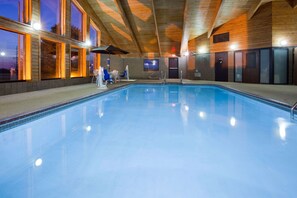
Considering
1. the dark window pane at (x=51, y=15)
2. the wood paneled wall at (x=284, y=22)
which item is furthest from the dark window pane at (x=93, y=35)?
the wood paneled wall at (x=284, y=22)

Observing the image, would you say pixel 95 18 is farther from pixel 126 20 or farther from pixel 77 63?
pixel 77 63

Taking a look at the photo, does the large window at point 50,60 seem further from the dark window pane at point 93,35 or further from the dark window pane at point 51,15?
the dark window pane at point 93,35

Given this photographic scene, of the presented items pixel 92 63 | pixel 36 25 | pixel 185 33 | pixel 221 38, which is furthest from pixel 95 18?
pixel 221 38

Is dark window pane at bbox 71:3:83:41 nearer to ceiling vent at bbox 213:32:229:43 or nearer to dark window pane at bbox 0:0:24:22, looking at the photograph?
dark window pane at bbox 0:0:24:22

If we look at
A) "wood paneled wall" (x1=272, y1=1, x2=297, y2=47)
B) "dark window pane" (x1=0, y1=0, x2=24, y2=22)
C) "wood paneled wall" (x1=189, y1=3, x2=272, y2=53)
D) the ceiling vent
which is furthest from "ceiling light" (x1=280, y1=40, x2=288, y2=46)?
"dark window pane" (x1=0, y1=0, x2=24, y2=22)

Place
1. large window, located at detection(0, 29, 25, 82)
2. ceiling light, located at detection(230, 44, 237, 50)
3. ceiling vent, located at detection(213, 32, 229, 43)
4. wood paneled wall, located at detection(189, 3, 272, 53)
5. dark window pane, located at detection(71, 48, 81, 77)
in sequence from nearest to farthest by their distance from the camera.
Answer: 1. large window, located at detection(0, 29, 25, 82)
2. wood paneled wall, located at detection(189, 3, 272, 53)
3. dark window pane, located at detection(71, 48, 81, 77)
4. ceiling light, located at detection(230, 44, 237, 50)
5. ceiling vent, located at detection(213, 32, 229, 43)

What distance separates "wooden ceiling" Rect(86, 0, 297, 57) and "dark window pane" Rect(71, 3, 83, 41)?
1.08 meters

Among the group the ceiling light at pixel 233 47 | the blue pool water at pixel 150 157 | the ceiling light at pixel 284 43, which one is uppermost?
the ceiling light at pixel 233 47

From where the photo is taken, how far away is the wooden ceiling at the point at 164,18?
11.4 meters

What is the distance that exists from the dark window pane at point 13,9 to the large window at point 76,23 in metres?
3.63

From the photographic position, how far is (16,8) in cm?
789

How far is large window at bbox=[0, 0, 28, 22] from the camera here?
7.52m

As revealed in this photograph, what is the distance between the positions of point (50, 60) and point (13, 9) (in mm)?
3948

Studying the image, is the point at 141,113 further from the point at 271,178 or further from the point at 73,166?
the point at 271,178
